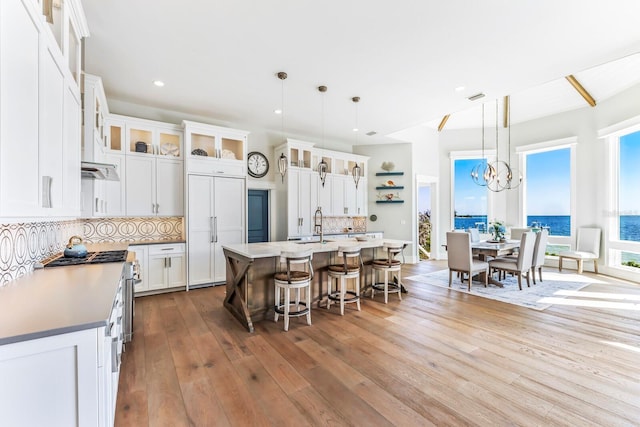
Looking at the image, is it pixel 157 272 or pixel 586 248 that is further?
pixel 586 248

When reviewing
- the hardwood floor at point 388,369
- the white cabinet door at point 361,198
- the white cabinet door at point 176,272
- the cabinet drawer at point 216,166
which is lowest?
the hardwood floor at point 388,369

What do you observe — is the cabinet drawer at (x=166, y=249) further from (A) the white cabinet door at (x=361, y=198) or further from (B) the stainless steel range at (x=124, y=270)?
(A) the white cabinet door at (x=361, y=198)

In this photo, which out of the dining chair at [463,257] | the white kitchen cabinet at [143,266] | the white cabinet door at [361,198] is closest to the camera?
the white kitchen cabinet at [143,266]

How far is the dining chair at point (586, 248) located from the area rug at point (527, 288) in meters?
0.39

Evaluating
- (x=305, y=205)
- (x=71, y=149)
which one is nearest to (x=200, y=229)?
(x=305, y=205)

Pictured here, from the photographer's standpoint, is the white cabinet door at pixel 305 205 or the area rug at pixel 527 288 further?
the white cabinet door at pixel 305 205

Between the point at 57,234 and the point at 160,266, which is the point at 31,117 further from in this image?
the point at 160,266

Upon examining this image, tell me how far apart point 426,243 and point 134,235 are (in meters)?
7.50

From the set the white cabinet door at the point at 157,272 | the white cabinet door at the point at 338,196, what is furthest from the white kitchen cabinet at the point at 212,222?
the white cabinet door at the point at 338,196

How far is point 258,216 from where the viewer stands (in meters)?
6.06

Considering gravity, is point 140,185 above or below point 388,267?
above

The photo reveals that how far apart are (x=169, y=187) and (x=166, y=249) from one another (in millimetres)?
1050

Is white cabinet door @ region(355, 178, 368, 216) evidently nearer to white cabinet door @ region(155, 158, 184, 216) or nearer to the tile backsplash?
white cabinet door @ region(155, 158, 184, 216)

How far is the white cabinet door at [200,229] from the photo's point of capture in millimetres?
4828
